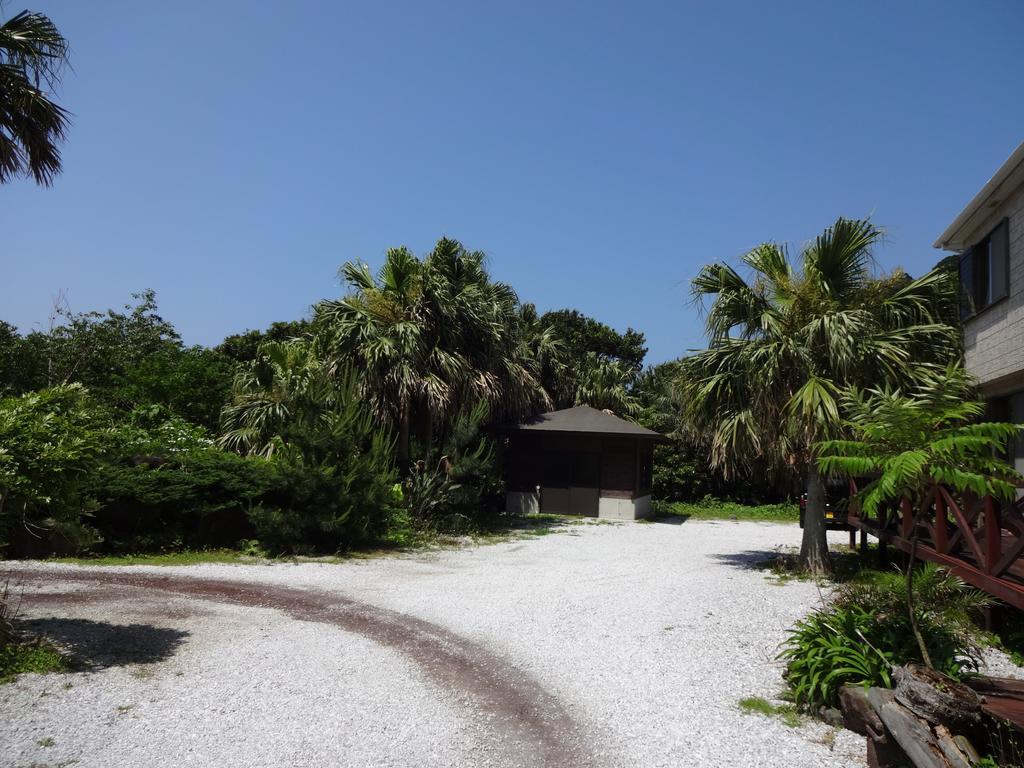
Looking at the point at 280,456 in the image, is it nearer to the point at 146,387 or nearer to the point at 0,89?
the point at 0,89

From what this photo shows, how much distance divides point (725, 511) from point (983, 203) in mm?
17348

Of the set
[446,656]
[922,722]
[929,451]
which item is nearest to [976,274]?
[929,451]

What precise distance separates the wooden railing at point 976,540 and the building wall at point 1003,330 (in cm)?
237

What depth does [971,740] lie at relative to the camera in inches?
178

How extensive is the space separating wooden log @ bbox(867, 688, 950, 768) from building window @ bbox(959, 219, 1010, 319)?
783cm

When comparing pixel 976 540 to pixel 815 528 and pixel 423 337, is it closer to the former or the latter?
pixel 815 528

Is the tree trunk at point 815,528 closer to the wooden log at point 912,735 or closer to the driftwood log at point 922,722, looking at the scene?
the driftwood log at point 922,722

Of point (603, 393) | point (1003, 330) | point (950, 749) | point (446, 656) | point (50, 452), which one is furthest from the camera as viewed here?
point (603, 393)

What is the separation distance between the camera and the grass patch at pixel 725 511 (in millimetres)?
24672

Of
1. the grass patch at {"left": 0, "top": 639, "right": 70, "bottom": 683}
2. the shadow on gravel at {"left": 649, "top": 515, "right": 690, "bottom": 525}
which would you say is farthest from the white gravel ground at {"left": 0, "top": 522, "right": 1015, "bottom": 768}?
the shadow on gravel at {"left": 649, "top": 515, "right": 690, "bottom": 525}

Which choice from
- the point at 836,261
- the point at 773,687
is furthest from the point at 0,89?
the point at 836,261

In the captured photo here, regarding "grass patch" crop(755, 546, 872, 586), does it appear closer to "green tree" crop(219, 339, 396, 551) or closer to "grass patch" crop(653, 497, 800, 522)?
"green tree" crop(219, 339, 396, 551)

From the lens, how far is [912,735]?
161 inches

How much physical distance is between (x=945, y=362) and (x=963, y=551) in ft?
14.2
